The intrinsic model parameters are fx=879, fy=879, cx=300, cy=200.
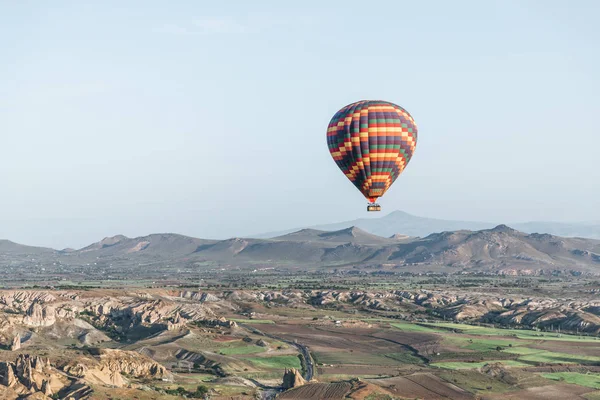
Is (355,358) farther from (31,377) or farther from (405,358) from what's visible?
(31,377)

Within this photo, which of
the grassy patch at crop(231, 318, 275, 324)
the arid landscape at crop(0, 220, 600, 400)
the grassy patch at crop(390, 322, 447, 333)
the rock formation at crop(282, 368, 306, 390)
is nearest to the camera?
the arid landscape at crop(0, 220, 600, 400)

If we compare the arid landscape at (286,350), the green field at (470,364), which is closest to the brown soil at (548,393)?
the arid landscape at (286,350)

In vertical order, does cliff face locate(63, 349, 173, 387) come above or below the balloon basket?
below

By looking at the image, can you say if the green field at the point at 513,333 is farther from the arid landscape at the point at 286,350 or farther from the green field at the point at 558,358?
the green field at the point at 558,358

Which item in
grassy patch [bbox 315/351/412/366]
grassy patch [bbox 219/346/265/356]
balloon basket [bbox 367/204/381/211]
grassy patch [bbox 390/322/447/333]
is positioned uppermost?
balloon basket [bbox 367/204/381/211]

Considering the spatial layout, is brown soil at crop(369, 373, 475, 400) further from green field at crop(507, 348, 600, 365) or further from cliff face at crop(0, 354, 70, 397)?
cliff face at crop(0, 354, 70, 397)

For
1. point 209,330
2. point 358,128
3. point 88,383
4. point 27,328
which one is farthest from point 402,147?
point 27,328

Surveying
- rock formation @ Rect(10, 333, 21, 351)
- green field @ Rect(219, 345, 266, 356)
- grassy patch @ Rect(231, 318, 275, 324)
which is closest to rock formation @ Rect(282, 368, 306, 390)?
green field @ Rect(219, 345, 266, 356)
